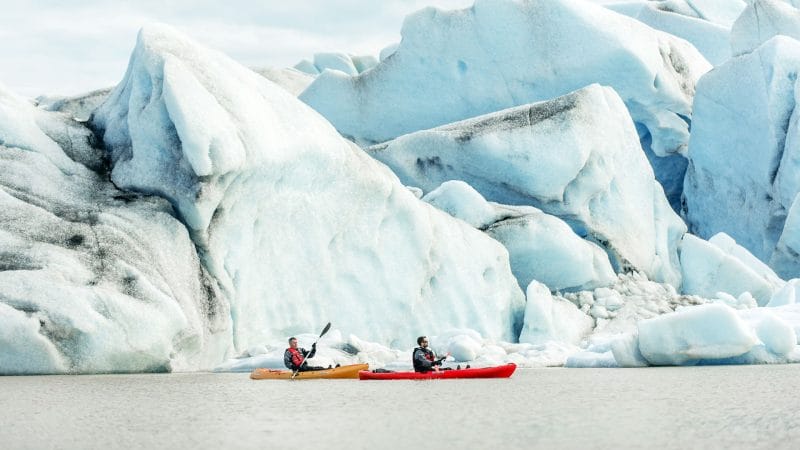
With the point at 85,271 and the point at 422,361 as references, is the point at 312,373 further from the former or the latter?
the point at 85,271

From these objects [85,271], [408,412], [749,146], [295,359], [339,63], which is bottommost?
[339,63]

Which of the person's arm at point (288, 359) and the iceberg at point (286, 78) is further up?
the person's arm at point (288, 359)

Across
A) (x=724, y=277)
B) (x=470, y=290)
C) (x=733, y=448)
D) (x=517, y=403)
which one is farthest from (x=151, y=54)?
(x=724, y=277)

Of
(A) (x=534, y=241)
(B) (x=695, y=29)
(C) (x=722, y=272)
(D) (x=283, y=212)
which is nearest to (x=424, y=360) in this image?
(D) (x=283, y=212)

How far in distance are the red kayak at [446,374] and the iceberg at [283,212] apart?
2.71 metres

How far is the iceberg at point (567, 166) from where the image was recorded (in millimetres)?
19172

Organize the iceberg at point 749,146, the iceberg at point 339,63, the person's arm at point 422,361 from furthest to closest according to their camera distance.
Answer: the iceberg at point 339,63 < the iceberg at point 749,146 < the person's arm at point 422,361

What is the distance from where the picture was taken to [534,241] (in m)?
18.3

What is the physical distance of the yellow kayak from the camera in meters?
12.3

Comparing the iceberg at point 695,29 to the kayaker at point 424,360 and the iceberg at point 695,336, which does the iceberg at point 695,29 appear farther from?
the kayaker at point 424,360

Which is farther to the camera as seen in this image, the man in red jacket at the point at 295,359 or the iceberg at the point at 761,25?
the iceberg at the point at 761,25

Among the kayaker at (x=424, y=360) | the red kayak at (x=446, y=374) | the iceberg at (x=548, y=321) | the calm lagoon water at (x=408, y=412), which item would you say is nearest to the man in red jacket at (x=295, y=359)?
the calm lagoon water at (x=408, y=412)

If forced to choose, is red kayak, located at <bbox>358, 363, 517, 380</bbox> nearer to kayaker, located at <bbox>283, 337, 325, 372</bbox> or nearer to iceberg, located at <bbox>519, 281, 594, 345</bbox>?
kayaker, located at <bbox>283, 337, 325, 372</bbox>

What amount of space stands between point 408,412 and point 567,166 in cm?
1167
